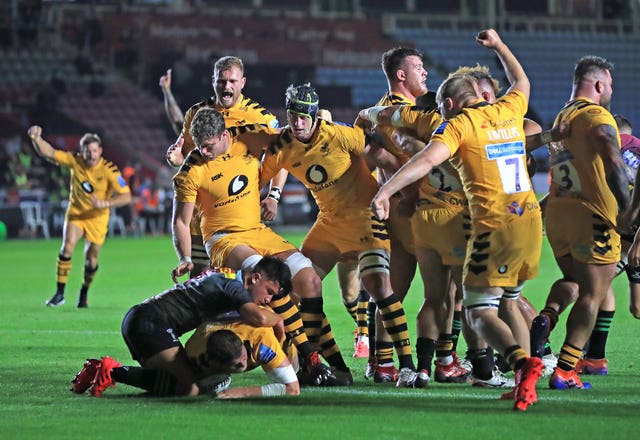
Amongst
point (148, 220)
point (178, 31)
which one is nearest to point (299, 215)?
point (148, 220)

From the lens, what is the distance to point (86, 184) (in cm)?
1600

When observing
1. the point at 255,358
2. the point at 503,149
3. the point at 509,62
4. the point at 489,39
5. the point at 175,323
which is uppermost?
the point at 489,39

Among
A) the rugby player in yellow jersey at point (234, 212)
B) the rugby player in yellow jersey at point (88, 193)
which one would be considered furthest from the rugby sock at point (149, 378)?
the rugby player in yellow jersey at point (88, 193)

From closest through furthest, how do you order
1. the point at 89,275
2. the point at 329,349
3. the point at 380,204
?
the point at 380,204
the point at 329,349
the point at 89,275

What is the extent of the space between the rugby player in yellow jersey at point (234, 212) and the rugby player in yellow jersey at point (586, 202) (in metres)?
1.67

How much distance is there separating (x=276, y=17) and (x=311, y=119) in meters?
32.5

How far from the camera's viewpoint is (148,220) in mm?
33656

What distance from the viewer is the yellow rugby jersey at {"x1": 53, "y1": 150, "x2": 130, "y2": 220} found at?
626 inches

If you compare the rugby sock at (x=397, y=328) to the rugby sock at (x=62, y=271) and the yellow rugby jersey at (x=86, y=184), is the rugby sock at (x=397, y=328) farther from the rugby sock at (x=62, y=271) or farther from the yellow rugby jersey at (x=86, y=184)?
the yellow rugby jersey at (x=86, y=184)

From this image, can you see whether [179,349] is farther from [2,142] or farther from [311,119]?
[2,142]

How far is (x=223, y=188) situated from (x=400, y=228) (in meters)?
1.37

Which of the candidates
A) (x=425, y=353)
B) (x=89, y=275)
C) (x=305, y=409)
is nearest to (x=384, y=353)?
(x=425, y=353)

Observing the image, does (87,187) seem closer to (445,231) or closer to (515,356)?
(445,231)

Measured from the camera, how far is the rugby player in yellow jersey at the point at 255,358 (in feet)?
23.8
